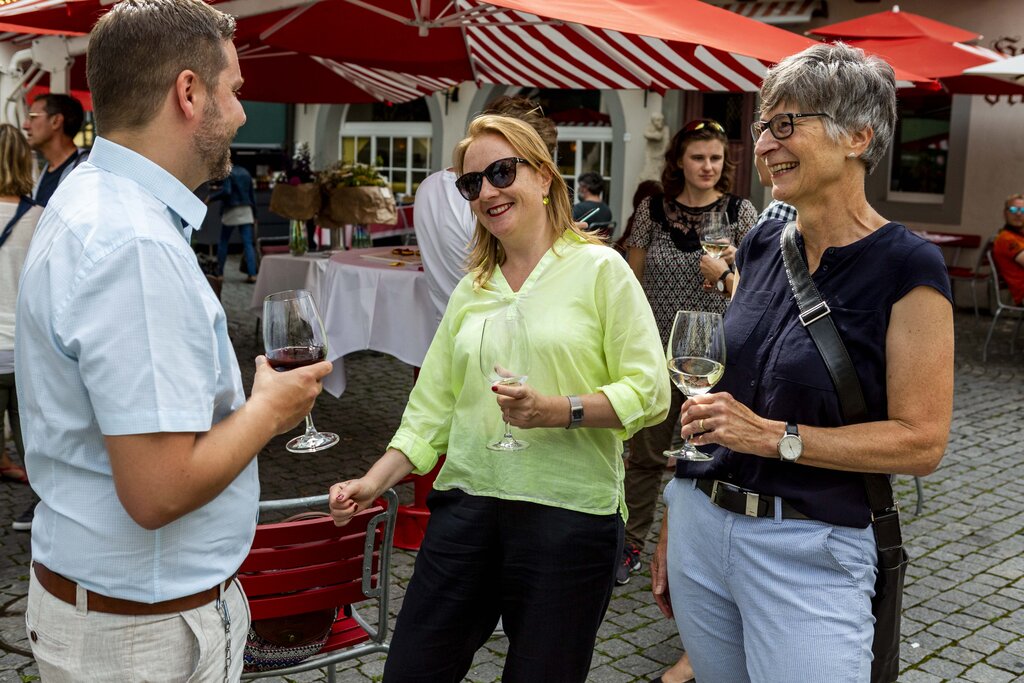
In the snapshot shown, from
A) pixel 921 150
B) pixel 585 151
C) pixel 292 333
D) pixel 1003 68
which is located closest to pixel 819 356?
pixel 292 333

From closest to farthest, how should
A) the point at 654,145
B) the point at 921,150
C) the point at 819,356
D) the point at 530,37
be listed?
the point at 819,356, the point at 530,37, the point at 921,150, the point at 654,145

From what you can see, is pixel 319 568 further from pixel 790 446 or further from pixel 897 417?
pixel 897 417

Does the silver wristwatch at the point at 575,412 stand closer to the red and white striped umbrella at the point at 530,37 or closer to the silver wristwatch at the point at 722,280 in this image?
the silver wristwatch at the point at 722,280

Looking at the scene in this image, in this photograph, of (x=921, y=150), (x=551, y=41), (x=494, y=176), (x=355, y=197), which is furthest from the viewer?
(x=921, y=150)

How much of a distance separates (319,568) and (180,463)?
1.24 metres

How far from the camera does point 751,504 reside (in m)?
2.13

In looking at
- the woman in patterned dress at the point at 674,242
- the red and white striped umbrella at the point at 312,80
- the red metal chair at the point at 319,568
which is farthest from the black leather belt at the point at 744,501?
the red and white striped umbrella at the point at 312,80

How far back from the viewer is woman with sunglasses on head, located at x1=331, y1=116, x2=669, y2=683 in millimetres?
2293

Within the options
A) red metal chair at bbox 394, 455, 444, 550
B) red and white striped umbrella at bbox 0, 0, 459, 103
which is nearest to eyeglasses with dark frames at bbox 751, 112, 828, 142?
red metal chair at bbox 394, 455, 444, 550

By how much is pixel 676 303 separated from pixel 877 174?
37.5 feet

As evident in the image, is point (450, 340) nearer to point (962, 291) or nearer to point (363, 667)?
point (363, 667)

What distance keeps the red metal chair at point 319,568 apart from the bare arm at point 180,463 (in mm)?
959

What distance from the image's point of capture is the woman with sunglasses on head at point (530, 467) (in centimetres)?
229

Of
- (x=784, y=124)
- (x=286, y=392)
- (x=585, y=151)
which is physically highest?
(x=585, y=151)
